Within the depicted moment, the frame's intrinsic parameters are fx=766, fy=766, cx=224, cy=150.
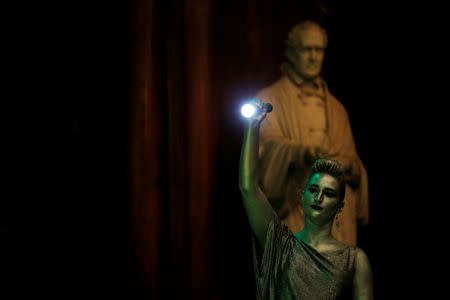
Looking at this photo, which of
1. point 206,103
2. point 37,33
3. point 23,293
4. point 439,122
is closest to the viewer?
point 23,293

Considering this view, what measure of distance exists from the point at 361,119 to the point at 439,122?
39 centimetres

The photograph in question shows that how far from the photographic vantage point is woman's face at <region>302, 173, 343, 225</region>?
2.40 m

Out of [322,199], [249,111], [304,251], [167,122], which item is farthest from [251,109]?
[167,122]

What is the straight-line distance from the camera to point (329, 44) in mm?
3965

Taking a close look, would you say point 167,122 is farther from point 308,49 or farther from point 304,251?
point 304,251

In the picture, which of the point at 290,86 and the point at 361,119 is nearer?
the point at 290,86

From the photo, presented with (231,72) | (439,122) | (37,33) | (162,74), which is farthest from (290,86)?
(37,33)

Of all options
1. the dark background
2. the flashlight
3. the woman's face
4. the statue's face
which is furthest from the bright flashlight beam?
the statue's face

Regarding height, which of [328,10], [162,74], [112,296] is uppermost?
[328,10]

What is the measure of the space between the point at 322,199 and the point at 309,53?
1233mm

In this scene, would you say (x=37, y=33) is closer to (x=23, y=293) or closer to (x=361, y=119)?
(x=23, y=293)

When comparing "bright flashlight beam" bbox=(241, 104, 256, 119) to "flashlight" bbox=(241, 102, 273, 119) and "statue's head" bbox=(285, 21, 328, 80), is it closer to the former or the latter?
"flashlight" bbox=(241, 102, 273, 119)

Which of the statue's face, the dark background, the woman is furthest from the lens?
the statue's face

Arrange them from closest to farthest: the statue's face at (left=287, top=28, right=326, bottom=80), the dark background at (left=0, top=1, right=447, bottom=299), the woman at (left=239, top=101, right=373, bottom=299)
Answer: the woman at (left=239, top=101, right=373, bottom=299) → the dark background at (left=0, top=1, right=447, bottom=299) → the statue's face at (left=287, top=28, right=326, bottom=80)
